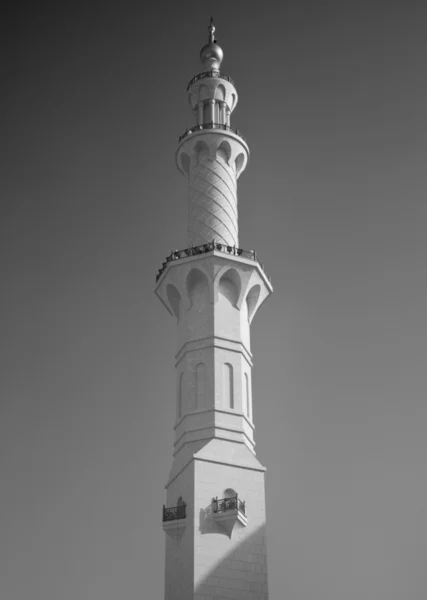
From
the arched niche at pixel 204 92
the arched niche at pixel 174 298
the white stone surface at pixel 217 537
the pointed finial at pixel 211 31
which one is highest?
the pointed finial at pixel 211 31

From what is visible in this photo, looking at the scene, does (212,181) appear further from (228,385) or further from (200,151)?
(228,385)

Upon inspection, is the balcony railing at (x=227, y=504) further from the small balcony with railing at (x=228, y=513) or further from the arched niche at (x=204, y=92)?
the arched niche at (x=204, y=92)

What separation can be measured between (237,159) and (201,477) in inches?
760

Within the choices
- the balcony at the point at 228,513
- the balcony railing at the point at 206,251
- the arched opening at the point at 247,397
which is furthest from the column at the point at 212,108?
the balcony at the point at 228,513

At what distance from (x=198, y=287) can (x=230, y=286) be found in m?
1.60

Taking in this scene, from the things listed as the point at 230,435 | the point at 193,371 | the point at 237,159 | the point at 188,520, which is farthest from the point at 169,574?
the point at 237,159

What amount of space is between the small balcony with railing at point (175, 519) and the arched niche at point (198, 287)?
33.4 feet

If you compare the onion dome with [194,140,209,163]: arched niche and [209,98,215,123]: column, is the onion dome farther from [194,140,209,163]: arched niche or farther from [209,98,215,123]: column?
[194,140,209,163]: arched niche

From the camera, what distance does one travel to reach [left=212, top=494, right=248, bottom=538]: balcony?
3850 centimetres

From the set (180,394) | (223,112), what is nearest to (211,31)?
(223,112)

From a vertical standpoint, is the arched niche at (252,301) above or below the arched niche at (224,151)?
below

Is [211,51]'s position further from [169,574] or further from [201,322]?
[169,574]

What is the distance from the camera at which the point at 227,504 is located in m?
38.8

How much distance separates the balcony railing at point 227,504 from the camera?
38688 mm
